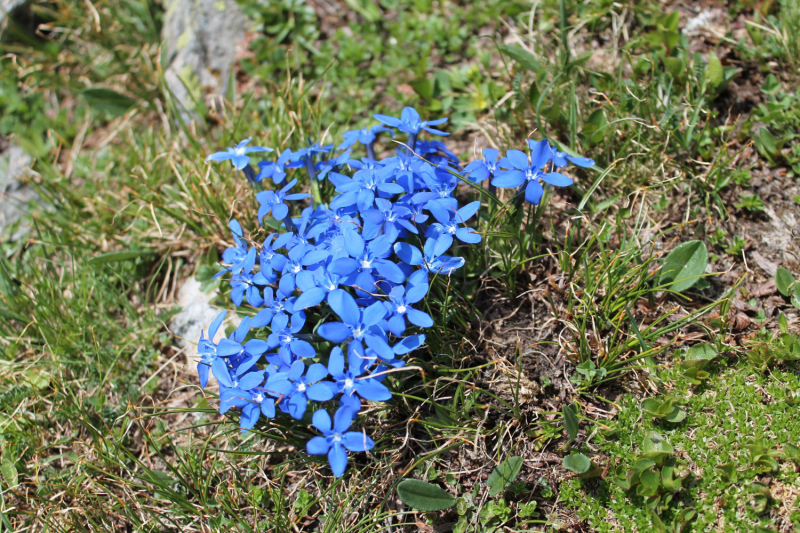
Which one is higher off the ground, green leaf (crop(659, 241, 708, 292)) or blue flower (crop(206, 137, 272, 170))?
blue flower (crop(206, 137, 272, 170))

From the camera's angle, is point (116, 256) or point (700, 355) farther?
point (116, 256)

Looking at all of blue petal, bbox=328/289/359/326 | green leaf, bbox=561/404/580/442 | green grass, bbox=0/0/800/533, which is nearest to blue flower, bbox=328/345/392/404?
blue petal, bbox=328/289/359/326

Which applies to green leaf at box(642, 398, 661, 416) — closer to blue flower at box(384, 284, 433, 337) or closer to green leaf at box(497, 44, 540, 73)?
blue flower at box(384, 284, 433, 337)

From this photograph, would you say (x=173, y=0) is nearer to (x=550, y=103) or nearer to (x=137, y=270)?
(x=137, y=270)

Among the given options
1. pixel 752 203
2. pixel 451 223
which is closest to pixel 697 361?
pixel 752 203

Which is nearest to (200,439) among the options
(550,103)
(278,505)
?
(278,505)

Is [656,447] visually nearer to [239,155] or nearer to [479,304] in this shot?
[479,304]
